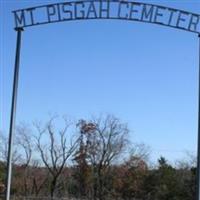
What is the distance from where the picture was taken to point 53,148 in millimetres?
67312

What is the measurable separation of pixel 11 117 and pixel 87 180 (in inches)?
2143

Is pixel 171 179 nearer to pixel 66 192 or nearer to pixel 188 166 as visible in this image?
pixel 188 166

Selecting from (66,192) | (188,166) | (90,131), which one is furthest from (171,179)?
(66,192)

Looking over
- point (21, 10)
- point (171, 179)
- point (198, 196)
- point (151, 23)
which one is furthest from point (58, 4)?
point (171, 179)

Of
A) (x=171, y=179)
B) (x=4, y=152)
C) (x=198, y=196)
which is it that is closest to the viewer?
(x=198, y=196)

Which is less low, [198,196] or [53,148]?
[53,148]

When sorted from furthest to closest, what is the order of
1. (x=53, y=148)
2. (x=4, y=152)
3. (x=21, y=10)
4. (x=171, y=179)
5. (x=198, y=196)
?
(x=4, y=152), (x=53, y=148), (x=171, y=179), (x=21, y=10), (x=198, y=196)

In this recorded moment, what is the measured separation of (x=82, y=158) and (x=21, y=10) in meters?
52.6

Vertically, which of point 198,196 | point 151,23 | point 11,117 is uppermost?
point 151,23

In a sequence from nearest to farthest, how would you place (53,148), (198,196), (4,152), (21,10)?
(198,196), (21,10), (53,148), (4,152)

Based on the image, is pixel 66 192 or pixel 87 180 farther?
pixel 66 192

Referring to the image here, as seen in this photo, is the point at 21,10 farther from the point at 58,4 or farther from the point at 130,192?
the point at 130,192

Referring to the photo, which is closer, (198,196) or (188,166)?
(198,196)

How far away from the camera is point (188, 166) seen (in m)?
68.8
